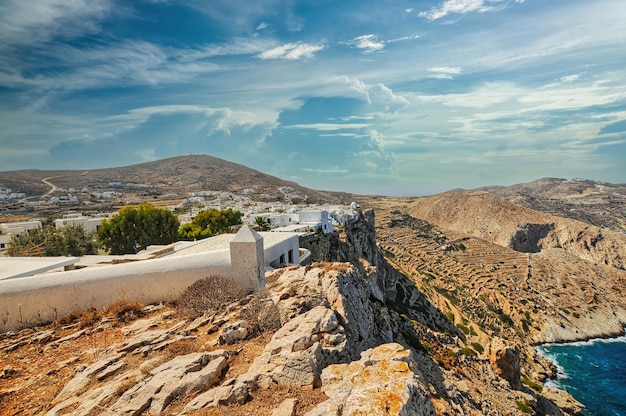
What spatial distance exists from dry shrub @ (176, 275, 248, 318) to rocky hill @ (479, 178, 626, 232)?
118643 millimetres

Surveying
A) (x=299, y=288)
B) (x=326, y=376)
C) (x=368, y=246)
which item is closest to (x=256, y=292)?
(x=299, y=288)

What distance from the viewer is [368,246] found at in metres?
40.4

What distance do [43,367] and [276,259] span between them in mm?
9235

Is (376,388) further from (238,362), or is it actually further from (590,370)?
(590,370)

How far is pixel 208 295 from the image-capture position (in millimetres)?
10125

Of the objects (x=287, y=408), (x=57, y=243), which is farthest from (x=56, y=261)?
(x=57, y=243)

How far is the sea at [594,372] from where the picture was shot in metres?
32.8

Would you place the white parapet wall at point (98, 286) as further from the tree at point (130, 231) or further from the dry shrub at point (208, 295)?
the tree at point (130, 231)

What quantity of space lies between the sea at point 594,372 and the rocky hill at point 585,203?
70.3 m

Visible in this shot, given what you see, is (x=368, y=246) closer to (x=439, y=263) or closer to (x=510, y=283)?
(x=439, y=263)

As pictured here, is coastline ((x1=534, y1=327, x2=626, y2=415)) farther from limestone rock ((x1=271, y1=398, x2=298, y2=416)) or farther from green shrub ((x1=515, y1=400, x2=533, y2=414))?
limestone rock ((x1=271, y1=398, x2=298, y2=416))

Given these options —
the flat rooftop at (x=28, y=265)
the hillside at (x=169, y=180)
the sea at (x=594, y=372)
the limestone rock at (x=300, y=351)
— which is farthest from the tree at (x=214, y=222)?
the hillside at (x=169, y=180)

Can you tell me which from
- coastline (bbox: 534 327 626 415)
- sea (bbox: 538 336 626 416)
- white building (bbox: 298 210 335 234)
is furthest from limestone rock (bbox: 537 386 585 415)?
white building (bbox: 298 210 335 234)

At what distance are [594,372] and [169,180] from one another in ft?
432
